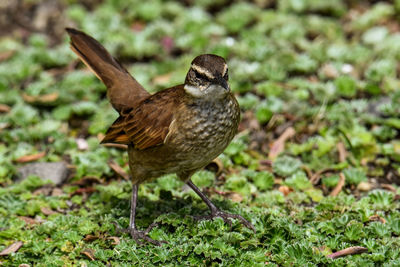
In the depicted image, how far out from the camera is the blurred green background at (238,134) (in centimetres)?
518

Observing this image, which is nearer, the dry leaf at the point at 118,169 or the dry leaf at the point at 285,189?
the dry leaf at the point at 285,189

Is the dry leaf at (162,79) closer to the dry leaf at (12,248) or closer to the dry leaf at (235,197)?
the dry leaf at (235,197)

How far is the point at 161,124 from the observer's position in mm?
5266

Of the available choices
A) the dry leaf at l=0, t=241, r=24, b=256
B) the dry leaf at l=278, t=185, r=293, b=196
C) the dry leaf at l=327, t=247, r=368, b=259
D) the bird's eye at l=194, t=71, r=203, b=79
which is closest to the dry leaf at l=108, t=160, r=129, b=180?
the dry leaf at l=0, t=241, r=24, b=256

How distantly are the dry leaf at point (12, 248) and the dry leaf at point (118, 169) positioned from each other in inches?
58.6

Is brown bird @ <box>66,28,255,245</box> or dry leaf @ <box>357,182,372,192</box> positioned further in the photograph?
dry leaf @ <box>357,182,372,192</box>

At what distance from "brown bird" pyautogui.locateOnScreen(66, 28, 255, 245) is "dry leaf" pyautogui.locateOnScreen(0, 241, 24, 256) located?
996 millimetres

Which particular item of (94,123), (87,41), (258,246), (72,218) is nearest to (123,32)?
(94,123)

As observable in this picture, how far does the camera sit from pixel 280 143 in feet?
23.5

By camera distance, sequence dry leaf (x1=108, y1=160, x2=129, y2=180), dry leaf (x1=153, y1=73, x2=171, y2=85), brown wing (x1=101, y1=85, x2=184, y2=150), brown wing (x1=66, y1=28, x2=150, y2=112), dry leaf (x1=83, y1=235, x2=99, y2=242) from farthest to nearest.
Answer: dry leaf (x1=153, y1=73, x2=171, y2=85) → dry leaf (x1=108, y1=160, x2=129, y2=180) → brown wing (x1=66, y1=28, x2=150, y2=112) → dry leaf (x1=83, y1=235, x2=99, y2=242) → brown wing (x1=101, y1=85, x2=184, y2=150)

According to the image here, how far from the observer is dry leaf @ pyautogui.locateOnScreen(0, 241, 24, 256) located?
532 cm

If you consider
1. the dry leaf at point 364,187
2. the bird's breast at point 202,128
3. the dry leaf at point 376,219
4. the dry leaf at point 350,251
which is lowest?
the dry leaf at point 350,251

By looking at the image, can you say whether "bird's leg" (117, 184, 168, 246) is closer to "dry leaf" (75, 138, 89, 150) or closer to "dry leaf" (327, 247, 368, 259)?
"dry leaf" (327, 247, 368, 259)

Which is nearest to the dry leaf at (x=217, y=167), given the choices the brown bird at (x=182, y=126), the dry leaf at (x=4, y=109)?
the brown bird at (x=182, y=126)
